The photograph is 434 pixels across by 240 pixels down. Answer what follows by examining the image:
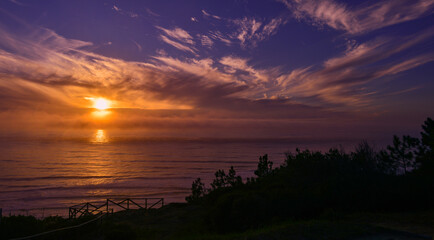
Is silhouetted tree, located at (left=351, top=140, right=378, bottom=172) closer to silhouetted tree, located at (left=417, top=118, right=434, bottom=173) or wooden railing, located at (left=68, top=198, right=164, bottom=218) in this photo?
silhouetted tree, located at (left=417, top=118, right=434, bottom=173)

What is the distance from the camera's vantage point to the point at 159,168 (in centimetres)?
7194

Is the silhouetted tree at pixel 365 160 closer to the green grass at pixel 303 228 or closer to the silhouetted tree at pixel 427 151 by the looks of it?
the silhouetted tree at pixel 427 151

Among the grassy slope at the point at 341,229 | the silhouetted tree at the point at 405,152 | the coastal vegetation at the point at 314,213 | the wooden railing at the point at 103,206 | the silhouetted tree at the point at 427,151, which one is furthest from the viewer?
the wooden railing at the point at 103,206

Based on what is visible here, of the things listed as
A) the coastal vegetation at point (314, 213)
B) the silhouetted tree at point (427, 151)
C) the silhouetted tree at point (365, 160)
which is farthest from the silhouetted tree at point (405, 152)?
the coastal vegetation at point (314, 213)

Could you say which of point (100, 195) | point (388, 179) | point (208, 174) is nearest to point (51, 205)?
point (100, 195)

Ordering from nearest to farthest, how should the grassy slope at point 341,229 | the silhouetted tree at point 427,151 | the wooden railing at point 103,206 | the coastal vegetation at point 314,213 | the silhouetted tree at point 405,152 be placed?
1. the grassy slope at point 341,229
2. the coastal vegetation at point 314,213
3. the silhouetted tree at point 427,151
4. the silhouetted tree at point 405,152
5. the wooden railing at point 103,206

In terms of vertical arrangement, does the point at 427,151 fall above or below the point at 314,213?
above

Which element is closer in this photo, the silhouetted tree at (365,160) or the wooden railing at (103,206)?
the silhouetted tree at (365,160)

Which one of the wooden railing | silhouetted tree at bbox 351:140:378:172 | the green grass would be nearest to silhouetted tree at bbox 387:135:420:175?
silhouetted tree at bbox 351:140:378:172

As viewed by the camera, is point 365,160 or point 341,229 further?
point 365,160

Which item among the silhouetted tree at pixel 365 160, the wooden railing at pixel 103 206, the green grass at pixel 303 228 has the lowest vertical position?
the wooden railing at pixel 103 206

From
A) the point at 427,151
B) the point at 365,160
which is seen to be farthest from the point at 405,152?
the point at 365,160

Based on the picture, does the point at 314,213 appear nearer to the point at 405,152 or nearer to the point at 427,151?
the point at 427,151

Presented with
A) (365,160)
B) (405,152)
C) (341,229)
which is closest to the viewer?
(341,229)
